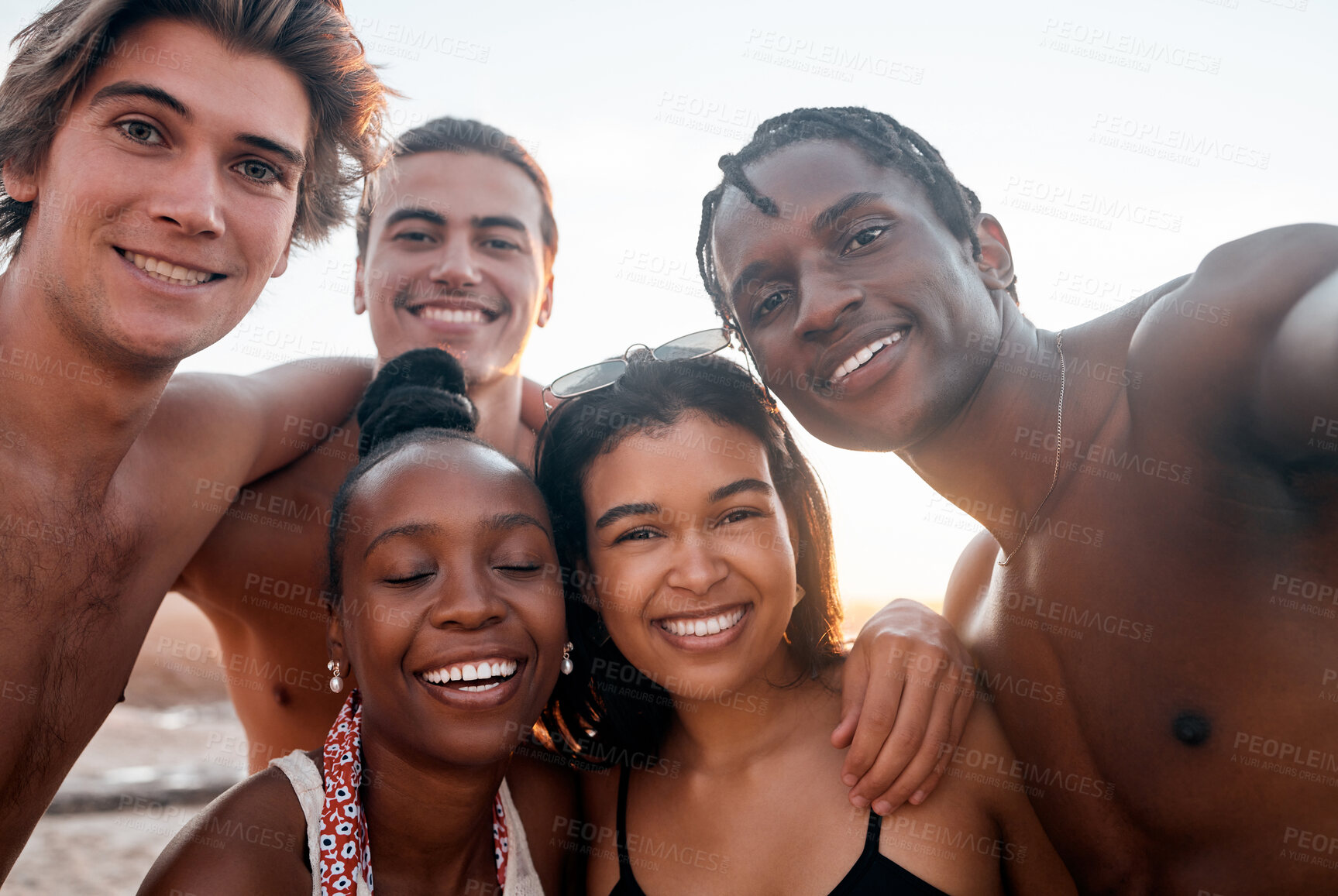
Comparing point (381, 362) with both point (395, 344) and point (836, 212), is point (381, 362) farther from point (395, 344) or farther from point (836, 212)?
point (836, 212)

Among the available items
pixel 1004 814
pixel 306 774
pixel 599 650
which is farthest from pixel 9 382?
pixel 1004 814

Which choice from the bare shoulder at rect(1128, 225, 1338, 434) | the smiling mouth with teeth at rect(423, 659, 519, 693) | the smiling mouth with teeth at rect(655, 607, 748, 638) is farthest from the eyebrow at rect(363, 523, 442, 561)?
the bare shoulder at rect(1128, 225, 1338, 434)

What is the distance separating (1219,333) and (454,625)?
2.24 meters

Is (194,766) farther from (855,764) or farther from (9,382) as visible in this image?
(855,764)

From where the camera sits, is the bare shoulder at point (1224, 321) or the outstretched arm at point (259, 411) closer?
the bare shoulder at point (1224, 321)

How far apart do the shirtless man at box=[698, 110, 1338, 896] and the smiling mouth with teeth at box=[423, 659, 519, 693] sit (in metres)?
1.32

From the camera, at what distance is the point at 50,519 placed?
9.93ft

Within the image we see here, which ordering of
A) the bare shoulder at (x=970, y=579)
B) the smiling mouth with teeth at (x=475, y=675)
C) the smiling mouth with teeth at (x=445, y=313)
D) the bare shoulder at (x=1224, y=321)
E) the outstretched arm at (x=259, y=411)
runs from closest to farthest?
the bare shoulder at (x=1224, y=321) → the smiling mouth with teeth at (x=475, y=675) → the bare shoulder at (x=970, y=579) → the outstretched arm at (x=259, y=411) → the smiling mouth with teeth at (x=445, y=313)

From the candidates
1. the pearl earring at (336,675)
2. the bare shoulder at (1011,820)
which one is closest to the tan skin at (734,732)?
the bare shoulder at (1011,820)

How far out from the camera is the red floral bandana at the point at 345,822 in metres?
2.61

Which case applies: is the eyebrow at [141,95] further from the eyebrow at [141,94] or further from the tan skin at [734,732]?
the tan skin at [734,732]

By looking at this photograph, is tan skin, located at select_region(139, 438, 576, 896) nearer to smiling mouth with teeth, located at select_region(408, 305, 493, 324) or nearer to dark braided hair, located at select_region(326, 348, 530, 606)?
dark braided hair, located at select_region(326, 348, 530, 606)

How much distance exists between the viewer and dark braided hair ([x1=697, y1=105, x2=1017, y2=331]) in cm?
328

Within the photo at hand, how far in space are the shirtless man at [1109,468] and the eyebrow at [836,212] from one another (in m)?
0.01
